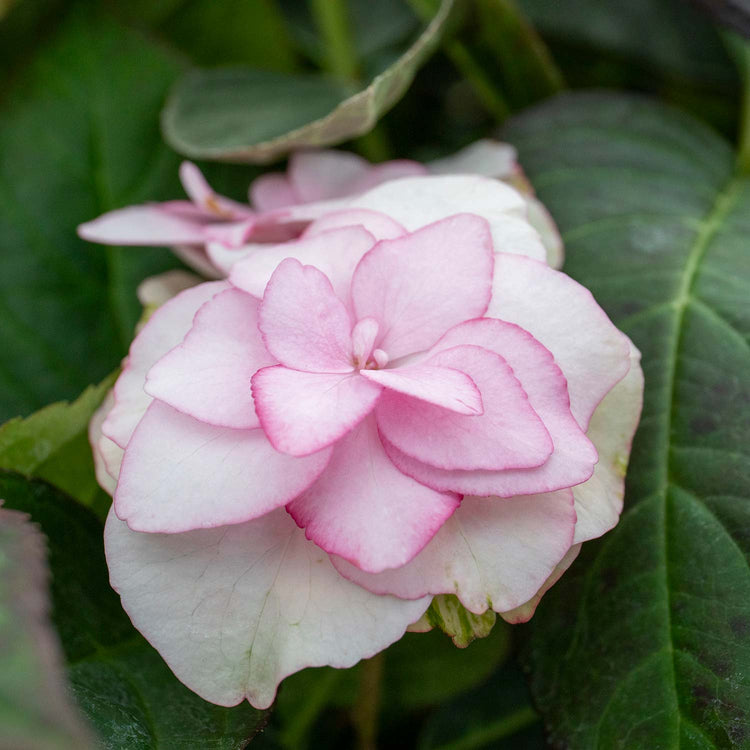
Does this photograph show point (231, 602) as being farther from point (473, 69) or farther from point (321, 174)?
point (473, 69)

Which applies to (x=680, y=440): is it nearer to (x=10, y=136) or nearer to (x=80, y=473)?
(x=80, y=473)

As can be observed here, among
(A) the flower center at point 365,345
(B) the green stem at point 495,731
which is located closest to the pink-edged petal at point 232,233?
(A) the flower center at point 365,345

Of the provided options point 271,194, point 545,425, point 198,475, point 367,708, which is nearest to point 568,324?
point 545,425

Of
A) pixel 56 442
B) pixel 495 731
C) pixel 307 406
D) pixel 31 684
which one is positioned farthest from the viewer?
pixel 495 731

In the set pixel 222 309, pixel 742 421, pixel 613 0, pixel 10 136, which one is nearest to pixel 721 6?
pixel 613 0

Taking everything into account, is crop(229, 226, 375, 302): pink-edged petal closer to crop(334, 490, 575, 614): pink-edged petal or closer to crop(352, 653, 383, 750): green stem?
crop(334, 490, 575, 614): pink-edged petal

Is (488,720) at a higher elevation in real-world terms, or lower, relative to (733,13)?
lower
